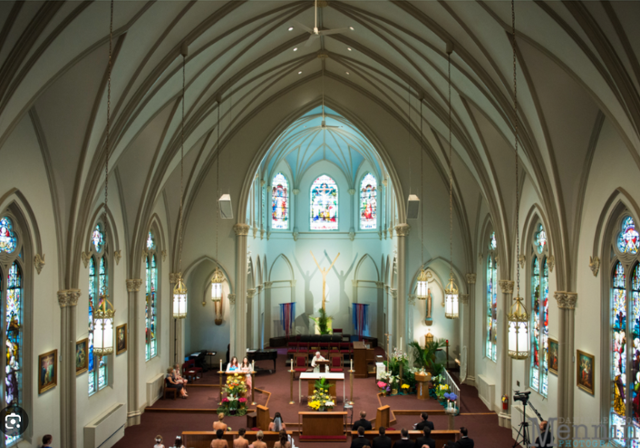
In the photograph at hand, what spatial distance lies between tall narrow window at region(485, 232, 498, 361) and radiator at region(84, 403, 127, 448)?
1219 cm

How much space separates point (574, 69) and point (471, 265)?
12.1 metres

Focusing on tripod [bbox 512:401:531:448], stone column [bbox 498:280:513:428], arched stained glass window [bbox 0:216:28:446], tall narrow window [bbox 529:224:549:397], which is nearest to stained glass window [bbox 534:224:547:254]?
tall narrow window [bbox 529:224:549:397]

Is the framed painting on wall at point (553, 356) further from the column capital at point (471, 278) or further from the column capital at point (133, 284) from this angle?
the column capital at point (133, 284)

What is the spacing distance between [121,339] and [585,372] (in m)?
12.8

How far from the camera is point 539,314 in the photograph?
14.2m

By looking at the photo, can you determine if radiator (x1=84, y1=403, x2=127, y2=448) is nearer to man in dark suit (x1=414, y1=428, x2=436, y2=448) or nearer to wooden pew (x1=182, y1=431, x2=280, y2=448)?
wooden pew (x1=182, y1=431, x2=280, y2=448)

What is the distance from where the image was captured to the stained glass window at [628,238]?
9969 mm

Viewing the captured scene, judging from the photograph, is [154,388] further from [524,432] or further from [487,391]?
[524,432]

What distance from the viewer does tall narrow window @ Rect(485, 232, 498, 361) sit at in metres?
18.0

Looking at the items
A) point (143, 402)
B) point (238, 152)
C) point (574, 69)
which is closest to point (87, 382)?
point (143, 402)

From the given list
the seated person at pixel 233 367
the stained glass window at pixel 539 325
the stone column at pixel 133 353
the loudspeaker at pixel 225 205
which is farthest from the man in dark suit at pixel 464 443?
the stone column at pixel 133 353

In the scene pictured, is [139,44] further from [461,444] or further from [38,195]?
[461,444]

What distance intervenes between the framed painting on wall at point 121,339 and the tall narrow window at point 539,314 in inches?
482

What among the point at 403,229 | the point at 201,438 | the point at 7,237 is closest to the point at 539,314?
the point at 403,229
